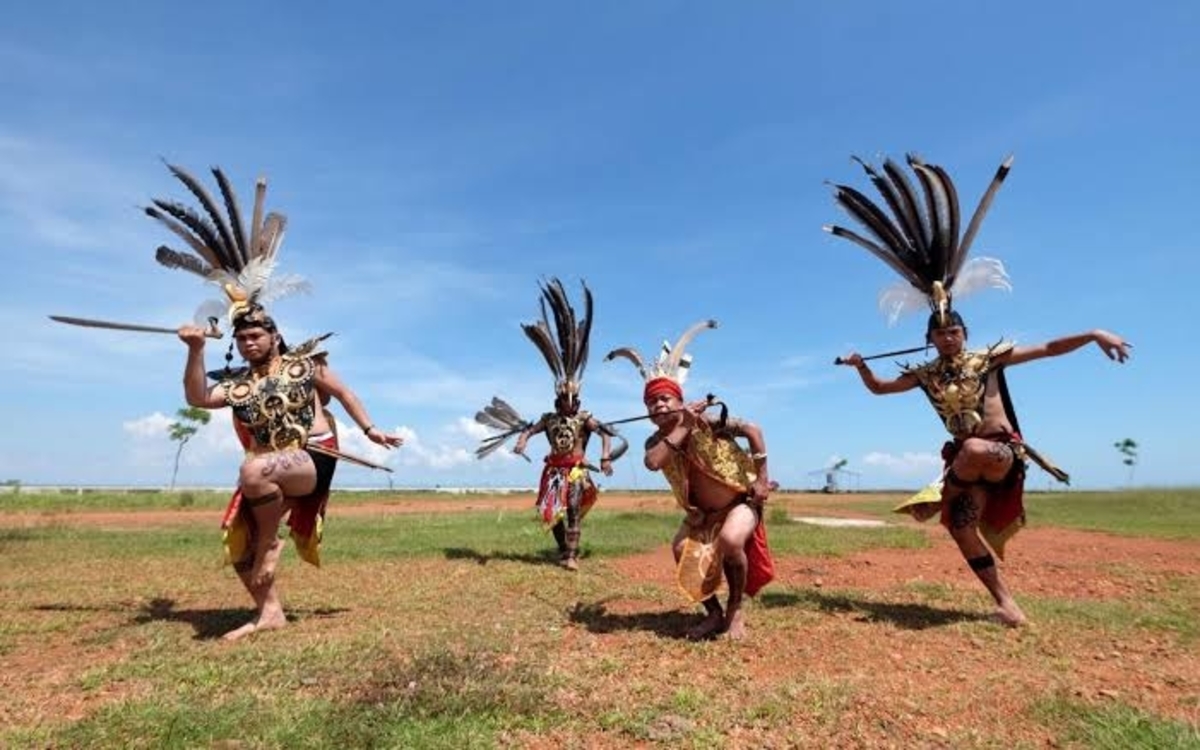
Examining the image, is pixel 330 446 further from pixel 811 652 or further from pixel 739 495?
pixel 811 652

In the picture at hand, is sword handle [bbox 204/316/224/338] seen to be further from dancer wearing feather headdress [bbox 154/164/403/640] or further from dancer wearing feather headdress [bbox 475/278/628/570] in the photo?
dancer wearing feather headdress [bbox 475/278/628/570]

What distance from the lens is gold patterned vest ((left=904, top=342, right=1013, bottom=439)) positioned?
6.09 meters

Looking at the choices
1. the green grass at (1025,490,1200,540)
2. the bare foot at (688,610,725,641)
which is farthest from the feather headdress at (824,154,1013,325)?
the green grass at (1025,490,1200,540)

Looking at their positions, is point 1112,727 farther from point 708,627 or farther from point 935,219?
point 935,219

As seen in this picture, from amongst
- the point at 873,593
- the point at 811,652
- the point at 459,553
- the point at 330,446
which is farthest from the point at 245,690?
the point at 459,553

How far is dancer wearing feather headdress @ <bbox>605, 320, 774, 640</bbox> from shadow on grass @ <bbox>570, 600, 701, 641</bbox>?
0.71ft

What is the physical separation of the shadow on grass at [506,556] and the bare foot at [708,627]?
12.2 ft

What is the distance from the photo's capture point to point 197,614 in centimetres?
647

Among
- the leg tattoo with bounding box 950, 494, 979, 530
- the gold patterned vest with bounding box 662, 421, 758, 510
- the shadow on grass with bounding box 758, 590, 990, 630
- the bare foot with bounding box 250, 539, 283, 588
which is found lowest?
the shadow on grass with bounding box 758, 590, 990, 630

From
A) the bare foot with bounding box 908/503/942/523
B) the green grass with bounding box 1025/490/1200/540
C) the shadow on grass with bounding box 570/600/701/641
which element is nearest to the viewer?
the shadow on grass with bounding box 570/600/701/641

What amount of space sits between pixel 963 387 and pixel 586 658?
344cm

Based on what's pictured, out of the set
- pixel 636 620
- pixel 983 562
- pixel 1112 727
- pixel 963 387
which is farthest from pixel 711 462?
pixel 1112 727

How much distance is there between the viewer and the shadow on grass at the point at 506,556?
9633 mm

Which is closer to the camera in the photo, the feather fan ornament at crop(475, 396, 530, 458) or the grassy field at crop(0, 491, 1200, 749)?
the grassy field at crop(0, 491, 1200, 749)
